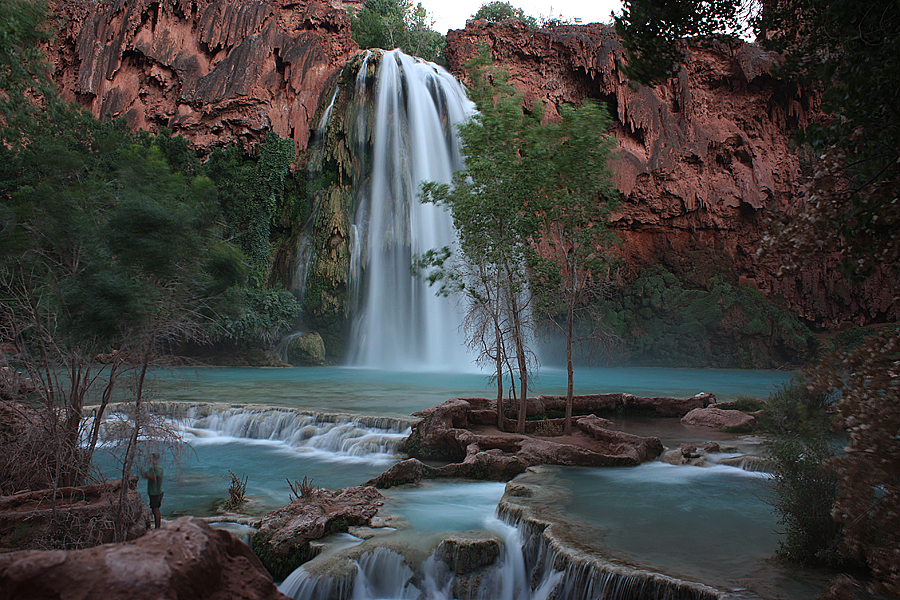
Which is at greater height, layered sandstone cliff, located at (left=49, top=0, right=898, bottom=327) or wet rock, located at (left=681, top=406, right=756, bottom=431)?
layered sandstone cliff, located at (left=49, top=0, right=898, bottom=327)

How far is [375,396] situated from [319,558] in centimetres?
1214

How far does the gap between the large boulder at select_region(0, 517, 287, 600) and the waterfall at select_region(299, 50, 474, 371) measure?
2955cm

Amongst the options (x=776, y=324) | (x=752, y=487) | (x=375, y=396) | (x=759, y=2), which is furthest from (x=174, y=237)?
(x=776, y=324)

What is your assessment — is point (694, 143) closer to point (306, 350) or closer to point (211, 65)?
point (306, 350)

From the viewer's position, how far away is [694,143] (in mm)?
36344

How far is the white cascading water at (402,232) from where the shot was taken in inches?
1276

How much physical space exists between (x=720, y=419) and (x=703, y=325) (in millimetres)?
23043

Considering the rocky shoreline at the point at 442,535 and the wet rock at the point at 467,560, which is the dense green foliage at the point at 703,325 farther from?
the wet rock at the point at 467,560

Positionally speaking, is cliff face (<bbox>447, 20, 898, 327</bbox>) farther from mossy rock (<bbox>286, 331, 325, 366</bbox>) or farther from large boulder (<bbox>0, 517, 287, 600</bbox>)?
large boulder (<bbox>0, 517, 287, 600</bbox>)

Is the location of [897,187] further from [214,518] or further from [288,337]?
[288,337]

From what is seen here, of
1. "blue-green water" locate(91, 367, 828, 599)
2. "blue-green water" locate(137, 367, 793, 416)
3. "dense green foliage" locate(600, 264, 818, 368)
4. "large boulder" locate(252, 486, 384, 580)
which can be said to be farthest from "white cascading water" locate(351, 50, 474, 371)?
"large boulder" locate(252, 486, 384, 580)

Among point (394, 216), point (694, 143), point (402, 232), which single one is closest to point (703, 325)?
point (694, 143)

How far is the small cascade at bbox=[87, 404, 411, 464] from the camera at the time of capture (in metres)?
12.0

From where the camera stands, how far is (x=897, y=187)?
3008mm
